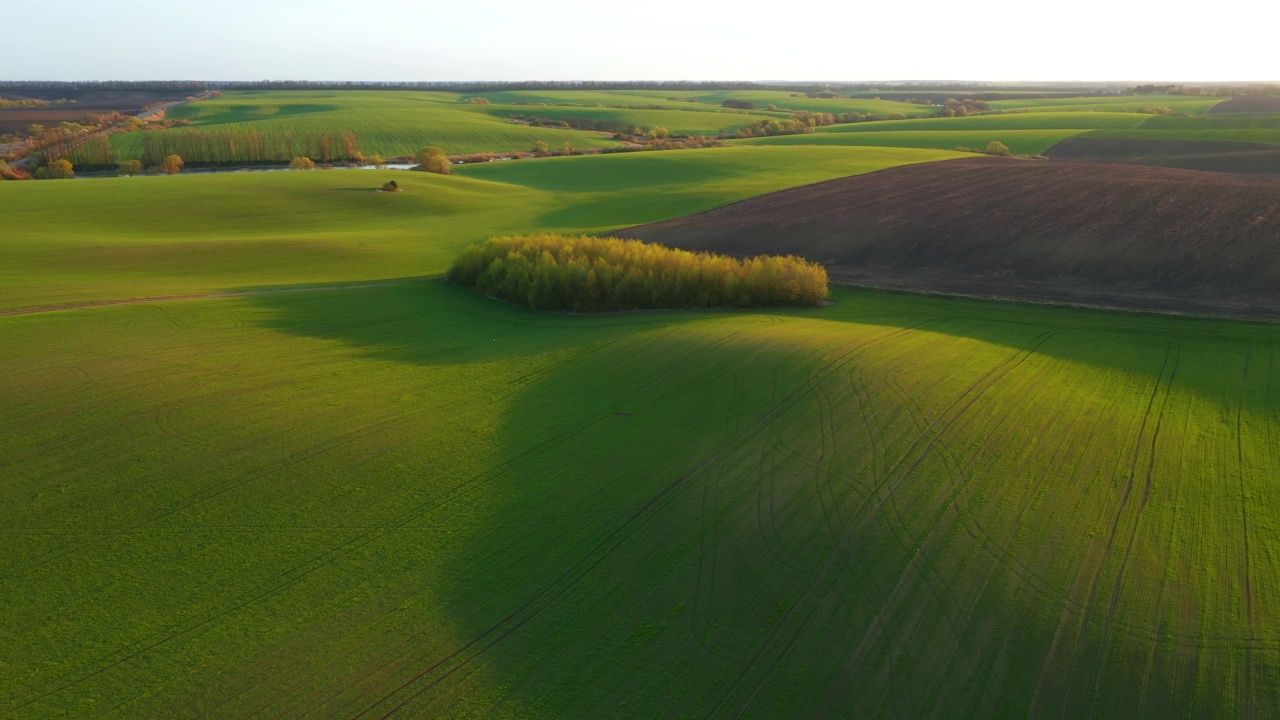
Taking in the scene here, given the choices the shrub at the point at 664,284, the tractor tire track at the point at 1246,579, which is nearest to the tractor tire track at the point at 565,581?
the tractor tire track at the point at 1246,579

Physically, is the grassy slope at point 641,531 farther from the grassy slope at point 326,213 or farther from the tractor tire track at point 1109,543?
the grassy slope at point 326,213

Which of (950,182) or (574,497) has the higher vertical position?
Answer: (950,182)

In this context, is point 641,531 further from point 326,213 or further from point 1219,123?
point 1219,123

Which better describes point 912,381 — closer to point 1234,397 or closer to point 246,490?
point 1234,397

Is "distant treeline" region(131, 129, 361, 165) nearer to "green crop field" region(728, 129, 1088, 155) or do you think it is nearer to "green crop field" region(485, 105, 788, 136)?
"green crop field" region(728, 129, 1088, 155)

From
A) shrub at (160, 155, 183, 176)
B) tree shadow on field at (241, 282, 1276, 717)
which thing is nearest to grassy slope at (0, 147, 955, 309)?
shrub at (160, 155, 183, 176)

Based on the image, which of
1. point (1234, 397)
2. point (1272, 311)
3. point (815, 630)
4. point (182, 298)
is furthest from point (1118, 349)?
point (182, 298)
